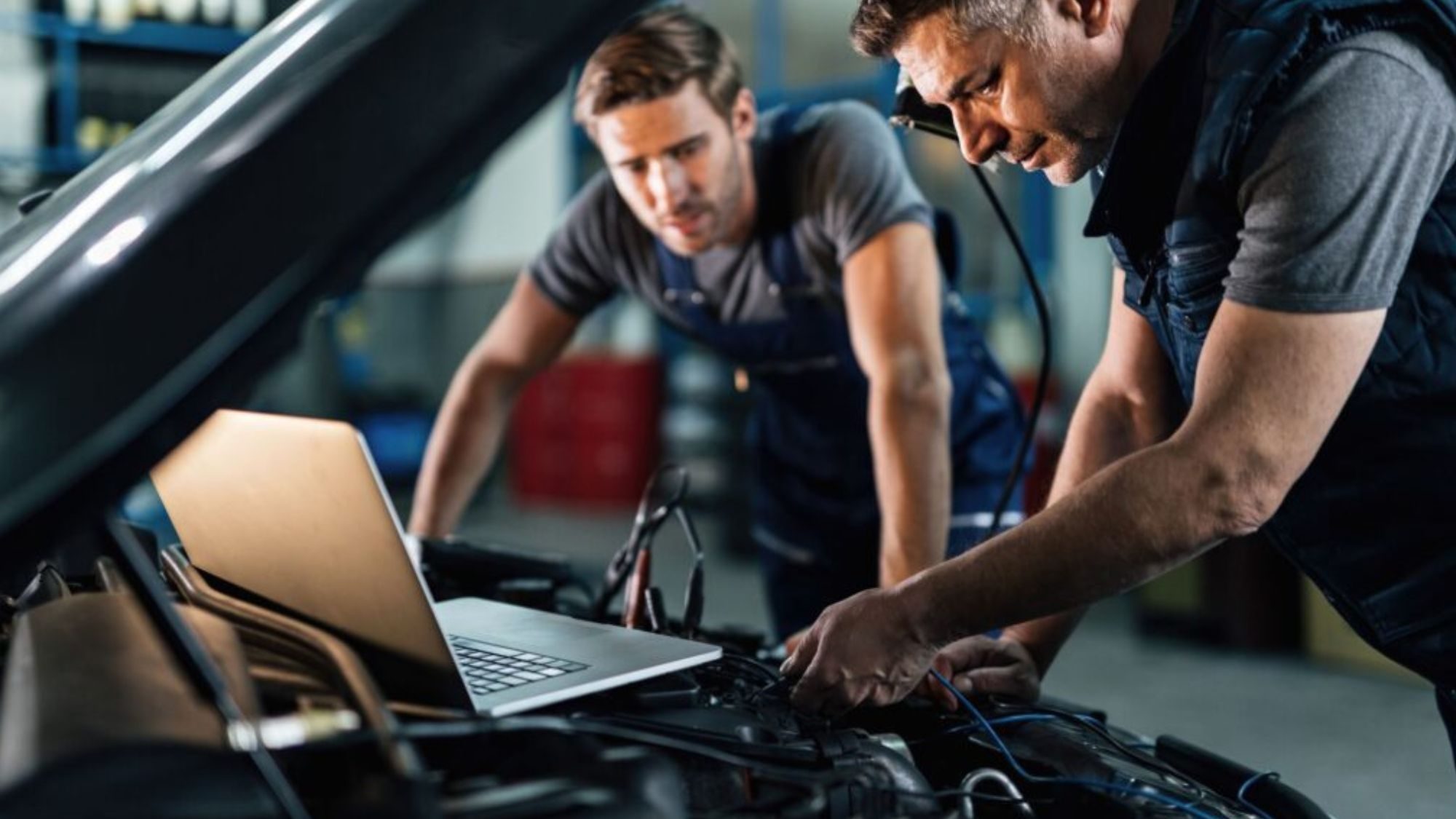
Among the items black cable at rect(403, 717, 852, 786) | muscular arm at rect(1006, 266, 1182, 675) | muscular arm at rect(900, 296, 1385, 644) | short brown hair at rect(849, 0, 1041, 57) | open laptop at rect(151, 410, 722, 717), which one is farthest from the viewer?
muscular arm at rect(1006, 266, 1182, 675)

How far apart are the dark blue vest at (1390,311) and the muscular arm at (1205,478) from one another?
0.09ft

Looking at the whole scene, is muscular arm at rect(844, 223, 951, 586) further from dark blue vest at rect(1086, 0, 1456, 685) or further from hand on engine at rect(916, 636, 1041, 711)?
dark blue vest at rect(1086, 0, 1456, 685)

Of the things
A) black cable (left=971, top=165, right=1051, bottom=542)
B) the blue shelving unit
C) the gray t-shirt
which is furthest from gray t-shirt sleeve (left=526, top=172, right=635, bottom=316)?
the blue shelving unit

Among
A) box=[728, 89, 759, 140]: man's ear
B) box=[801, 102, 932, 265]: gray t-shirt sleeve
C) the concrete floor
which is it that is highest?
box=[728, 89, 759, 140]: man's ear

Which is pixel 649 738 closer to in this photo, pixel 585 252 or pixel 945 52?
pixel 945 52

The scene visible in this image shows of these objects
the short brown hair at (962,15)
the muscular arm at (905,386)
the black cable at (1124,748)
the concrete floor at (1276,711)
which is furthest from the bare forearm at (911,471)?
the concrete floor at (1276,711)

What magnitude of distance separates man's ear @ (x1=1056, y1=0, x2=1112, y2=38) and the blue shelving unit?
14.9ft

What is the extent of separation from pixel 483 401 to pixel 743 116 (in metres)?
0.56

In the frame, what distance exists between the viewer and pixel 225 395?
65 centimetres

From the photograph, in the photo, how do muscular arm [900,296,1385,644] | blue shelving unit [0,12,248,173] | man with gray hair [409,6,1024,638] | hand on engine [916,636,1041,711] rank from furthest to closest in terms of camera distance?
blue shelving unit [0,12,248,173], man with gray hair [409,6,1024,638], hand on engine [916,636,1041,711], muscular arm [900,296,1385,644]

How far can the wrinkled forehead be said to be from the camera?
1036 mm

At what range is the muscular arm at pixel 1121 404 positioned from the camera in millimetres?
1370

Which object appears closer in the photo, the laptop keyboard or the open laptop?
the open laptop

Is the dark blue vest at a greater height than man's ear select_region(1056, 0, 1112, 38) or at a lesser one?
lesser
